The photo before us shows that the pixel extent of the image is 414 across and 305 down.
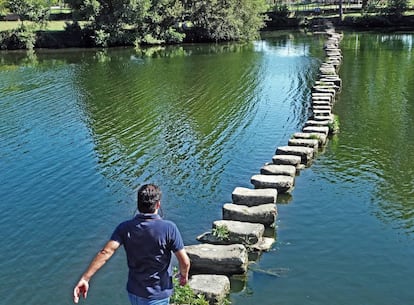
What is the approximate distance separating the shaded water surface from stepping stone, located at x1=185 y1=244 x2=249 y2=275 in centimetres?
38

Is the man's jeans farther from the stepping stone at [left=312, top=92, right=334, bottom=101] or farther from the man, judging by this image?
the stepping stone at [left=312, top=92, right=334, bottom=101]

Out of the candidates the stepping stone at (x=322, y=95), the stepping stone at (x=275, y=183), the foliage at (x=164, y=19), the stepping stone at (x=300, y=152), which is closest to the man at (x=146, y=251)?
the stepping stone at (x=275, y=183)

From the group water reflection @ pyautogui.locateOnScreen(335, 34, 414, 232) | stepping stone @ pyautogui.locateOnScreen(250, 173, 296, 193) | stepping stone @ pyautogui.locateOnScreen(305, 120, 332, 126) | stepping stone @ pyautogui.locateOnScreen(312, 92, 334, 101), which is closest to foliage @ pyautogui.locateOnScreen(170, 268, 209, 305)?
stepping stone @ pyautogui.locateOnScreen(250, 173, 296, 193)

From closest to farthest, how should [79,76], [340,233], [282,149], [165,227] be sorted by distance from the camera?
[165,227] < [340,233] < [282,149] < [79,76]

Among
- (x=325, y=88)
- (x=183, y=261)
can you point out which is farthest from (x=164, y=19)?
(x=183, y=261)

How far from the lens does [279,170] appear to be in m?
16.1

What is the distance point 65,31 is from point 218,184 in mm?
53121

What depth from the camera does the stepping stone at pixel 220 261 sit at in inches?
439

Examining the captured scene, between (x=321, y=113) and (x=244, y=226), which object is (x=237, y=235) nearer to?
(x=244, y=226)

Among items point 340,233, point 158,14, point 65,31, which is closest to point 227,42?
point 158,14

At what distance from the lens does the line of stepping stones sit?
10.5 metres

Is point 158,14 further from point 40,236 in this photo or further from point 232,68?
point 40,236

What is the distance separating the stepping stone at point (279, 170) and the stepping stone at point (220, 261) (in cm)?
501

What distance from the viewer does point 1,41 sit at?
61.2 m
